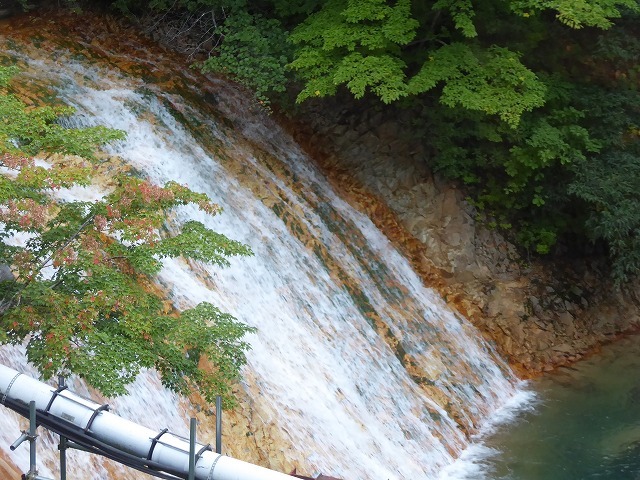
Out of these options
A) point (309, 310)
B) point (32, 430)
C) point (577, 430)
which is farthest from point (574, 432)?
point (32, 430)

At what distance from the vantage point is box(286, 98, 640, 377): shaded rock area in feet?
44.4

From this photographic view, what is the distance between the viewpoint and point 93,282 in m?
6.08

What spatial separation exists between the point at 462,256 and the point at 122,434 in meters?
9.26

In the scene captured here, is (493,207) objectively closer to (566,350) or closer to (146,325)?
(566,350)

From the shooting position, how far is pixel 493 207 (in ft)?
47.7

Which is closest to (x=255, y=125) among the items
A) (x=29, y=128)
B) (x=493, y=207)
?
(x=493, y=207)

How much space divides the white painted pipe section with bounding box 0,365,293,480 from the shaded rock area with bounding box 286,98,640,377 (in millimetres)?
8594

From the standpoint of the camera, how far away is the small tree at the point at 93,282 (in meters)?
5.75

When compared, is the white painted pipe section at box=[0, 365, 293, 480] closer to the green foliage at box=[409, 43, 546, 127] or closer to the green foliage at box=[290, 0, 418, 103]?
the green foliage at box=[290, 0, 418, 103]

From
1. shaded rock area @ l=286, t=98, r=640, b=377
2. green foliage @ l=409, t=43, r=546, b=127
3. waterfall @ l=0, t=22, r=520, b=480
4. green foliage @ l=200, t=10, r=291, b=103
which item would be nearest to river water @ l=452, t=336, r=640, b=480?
waterfall @ l=0, t=22, r=520, b=480

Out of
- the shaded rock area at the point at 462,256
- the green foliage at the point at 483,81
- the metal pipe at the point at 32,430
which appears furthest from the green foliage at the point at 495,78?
the metal pipe at the point at 32,430

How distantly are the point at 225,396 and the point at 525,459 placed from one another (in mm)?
5253

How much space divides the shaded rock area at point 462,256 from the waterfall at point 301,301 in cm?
47

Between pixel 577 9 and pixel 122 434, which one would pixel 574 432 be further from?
pixel 122 434
